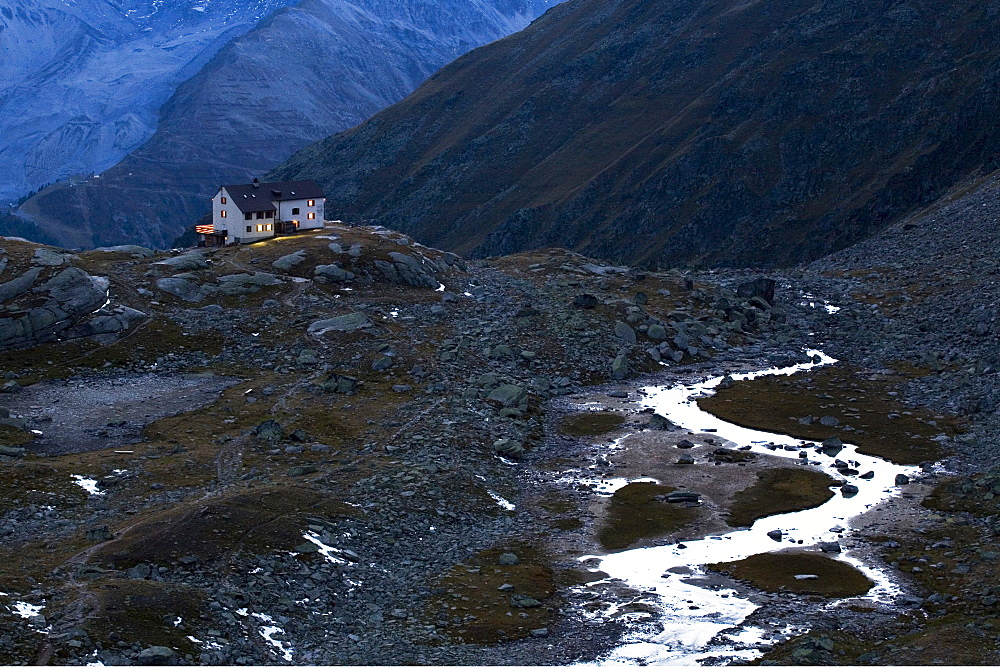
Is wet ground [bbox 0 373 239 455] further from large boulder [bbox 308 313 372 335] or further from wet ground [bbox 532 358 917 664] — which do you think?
wet ground [bbox 532 358 917 664]

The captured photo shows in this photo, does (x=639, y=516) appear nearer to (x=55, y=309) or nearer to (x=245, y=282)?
(x=245, y=282)

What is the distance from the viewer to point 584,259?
136125mm

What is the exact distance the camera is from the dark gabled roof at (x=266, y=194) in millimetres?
127500

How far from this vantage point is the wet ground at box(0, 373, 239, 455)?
241ft

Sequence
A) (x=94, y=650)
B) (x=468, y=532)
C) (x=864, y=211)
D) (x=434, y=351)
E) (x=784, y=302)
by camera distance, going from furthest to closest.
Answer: (x=864, y=211) < (x=784, y=302) < (x=434, y=351) < (x=468, y=532) < (x=94, y=650)

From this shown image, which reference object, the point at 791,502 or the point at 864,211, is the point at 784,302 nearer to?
the point at 791,502

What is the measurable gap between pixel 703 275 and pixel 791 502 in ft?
251

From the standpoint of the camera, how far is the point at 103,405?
266 ft

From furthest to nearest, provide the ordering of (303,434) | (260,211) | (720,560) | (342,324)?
(260,211) < (342,324) < (303,434) < (720,560)

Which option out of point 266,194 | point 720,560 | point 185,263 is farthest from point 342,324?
point 720,560

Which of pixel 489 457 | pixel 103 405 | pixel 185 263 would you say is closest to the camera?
pixel 489 457

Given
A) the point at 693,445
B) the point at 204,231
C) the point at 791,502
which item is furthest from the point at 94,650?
the point at 204,231

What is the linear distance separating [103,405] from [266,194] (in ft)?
182

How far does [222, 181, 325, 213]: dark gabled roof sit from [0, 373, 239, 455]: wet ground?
42.5 meters
